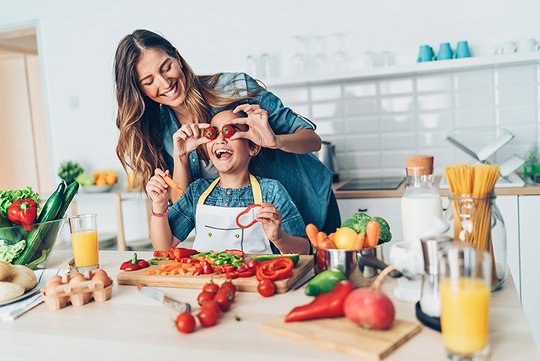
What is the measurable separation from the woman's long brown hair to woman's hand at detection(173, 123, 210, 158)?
0.07m

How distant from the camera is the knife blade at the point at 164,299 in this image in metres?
1.27

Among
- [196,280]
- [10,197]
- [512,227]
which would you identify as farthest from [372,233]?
[512,227]

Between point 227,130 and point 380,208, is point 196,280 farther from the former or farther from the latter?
point 380,208

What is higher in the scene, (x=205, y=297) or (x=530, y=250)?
(x=205, y=297)

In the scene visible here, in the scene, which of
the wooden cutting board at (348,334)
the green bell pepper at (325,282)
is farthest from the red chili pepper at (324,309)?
the green bell pepper at (325,282)

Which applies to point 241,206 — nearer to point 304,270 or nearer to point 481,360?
point 304,270

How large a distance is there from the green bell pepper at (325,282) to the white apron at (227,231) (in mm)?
625

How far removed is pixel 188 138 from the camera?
2027 mm

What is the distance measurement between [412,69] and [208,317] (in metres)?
2.42

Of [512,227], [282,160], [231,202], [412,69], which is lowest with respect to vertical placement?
[512,227]

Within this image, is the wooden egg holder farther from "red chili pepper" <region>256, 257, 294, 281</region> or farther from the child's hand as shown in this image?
the child's hand

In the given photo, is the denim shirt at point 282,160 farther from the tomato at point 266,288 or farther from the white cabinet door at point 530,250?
the white cabinet door at point 530,250

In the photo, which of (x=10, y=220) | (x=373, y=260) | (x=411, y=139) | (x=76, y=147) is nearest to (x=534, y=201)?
(x=411, y=139)

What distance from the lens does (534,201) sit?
275 centimetres
